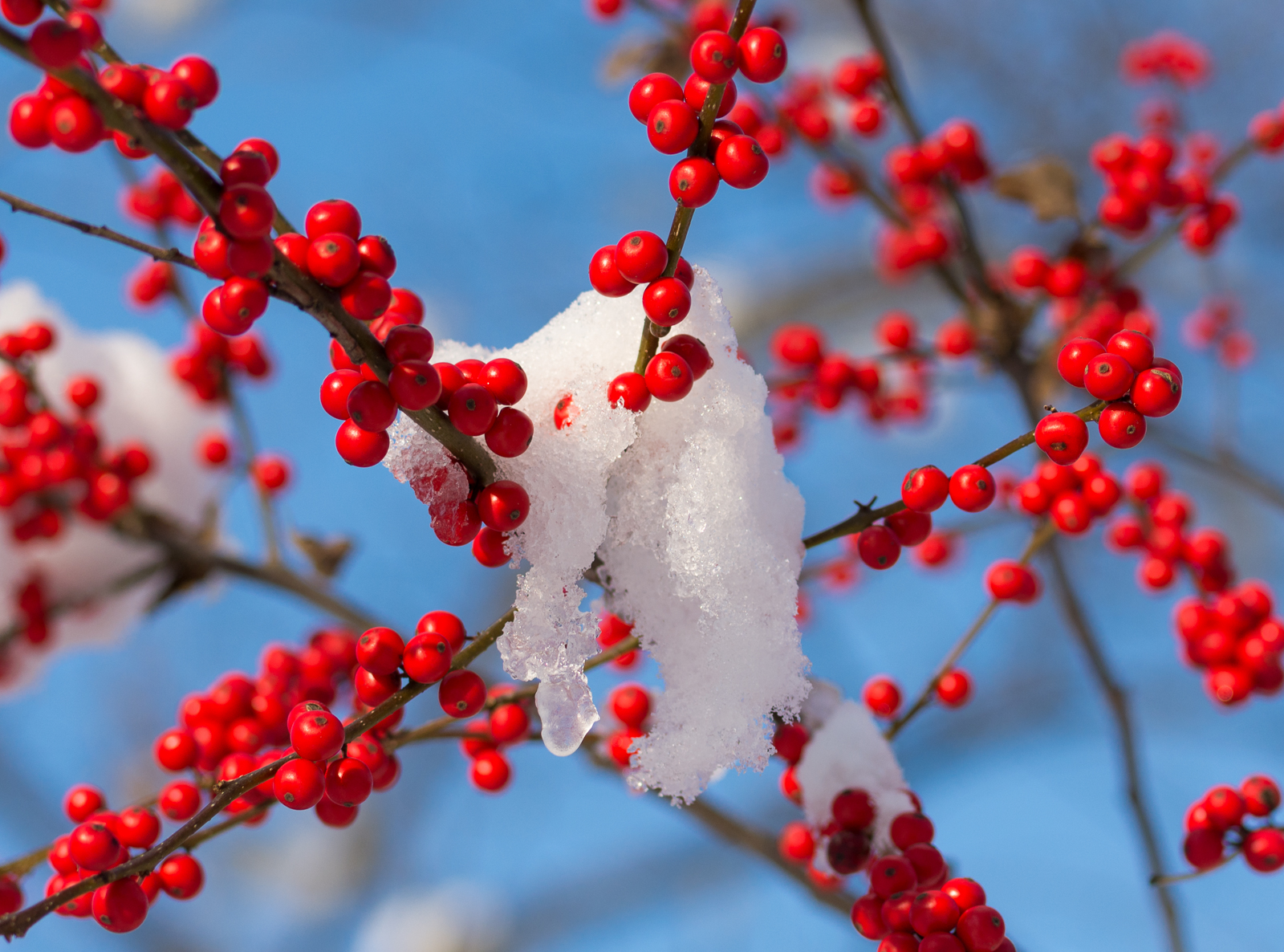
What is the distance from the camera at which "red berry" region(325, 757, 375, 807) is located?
3.07ft

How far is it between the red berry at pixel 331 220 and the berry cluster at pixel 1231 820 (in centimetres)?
122

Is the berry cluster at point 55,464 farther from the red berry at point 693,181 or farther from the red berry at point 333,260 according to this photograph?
the red berry at point 693,181

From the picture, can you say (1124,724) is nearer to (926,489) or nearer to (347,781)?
(926,489)

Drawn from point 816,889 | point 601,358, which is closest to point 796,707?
point 601,358

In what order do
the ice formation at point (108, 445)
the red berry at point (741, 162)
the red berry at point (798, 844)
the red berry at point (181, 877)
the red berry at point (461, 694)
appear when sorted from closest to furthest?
1. the red berry at point (741, 162)
2. the red berry at point (461, 694)
3. the red berry at point (181, 877)
4. the red berry at point (798, 844)
5. the ice formation at point (108, 445)

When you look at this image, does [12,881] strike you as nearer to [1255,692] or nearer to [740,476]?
[740,476]

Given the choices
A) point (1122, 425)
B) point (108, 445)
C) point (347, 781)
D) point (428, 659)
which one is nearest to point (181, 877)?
point (347, 781)

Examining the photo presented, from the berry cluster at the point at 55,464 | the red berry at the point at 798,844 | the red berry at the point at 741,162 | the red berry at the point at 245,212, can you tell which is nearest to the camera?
the red berry at the point at 245,212

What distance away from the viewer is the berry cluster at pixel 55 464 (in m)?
1.80

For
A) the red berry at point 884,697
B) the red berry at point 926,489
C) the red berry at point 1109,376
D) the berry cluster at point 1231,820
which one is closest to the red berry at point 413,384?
the red berry at point 926,489

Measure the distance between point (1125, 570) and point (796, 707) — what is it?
17.0 ft

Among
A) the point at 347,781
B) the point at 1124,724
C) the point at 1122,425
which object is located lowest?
the point at 347,781

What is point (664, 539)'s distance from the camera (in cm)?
97

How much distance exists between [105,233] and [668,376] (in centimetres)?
47
